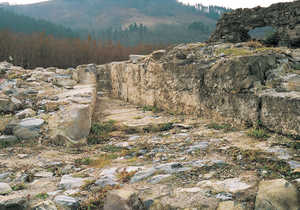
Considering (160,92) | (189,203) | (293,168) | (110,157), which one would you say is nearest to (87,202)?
(189,203)

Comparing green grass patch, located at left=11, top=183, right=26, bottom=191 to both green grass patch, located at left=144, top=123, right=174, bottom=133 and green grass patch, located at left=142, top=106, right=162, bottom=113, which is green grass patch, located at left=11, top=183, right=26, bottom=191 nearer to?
green grass patch, located at left=144, top=123, right=174, bottom=133

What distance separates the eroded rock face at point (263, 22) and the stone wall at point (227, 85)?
2269 millimetres

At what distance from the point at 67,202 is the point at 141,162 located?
1589 millimetres

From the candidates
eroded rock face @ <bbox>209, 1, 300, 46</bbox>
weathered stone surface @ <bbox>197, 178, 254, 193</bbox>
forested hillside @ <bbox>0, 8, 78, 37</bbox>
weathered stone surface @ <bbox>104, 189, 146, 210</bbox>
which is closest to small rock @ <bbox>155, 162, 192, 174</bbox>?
weathered stone surface @ <bbox>197, 178, 254, 193</bbox>

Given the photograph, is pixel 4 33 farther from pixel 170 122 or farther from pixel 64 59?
pixel 170 122

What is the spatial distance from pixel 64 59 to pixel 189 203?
1496 inches

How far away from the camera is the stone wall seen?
4.47 m

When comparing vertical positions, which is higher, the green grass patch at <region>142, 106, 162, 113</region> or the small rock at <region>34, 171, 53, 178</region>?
the green grass patch at <region>142, 106, 162, 113</region>

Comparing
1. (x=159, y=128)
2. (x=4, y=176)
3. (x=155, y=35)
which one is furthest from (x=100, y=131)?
(x=155, y=35)

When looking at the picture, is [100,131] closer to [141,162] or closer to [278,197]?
[141,162]

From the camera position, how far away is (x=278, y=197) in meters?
2.52

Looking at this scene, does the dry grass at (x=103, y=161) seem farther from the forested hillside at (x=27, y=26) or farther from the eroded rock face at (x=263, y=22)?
the forested hillside at (x=27, y=26)

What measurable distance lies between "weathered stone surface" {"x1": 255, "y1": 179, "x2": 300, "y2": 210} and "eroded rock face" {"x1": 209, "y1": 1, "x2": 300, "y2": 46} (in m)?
7.00

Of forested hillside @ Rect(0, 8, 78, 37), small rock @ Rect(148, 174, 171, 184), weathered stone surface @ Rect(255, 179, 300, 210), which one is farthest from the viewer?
forested hillside @ Rect(0, 8, 78, 37)
